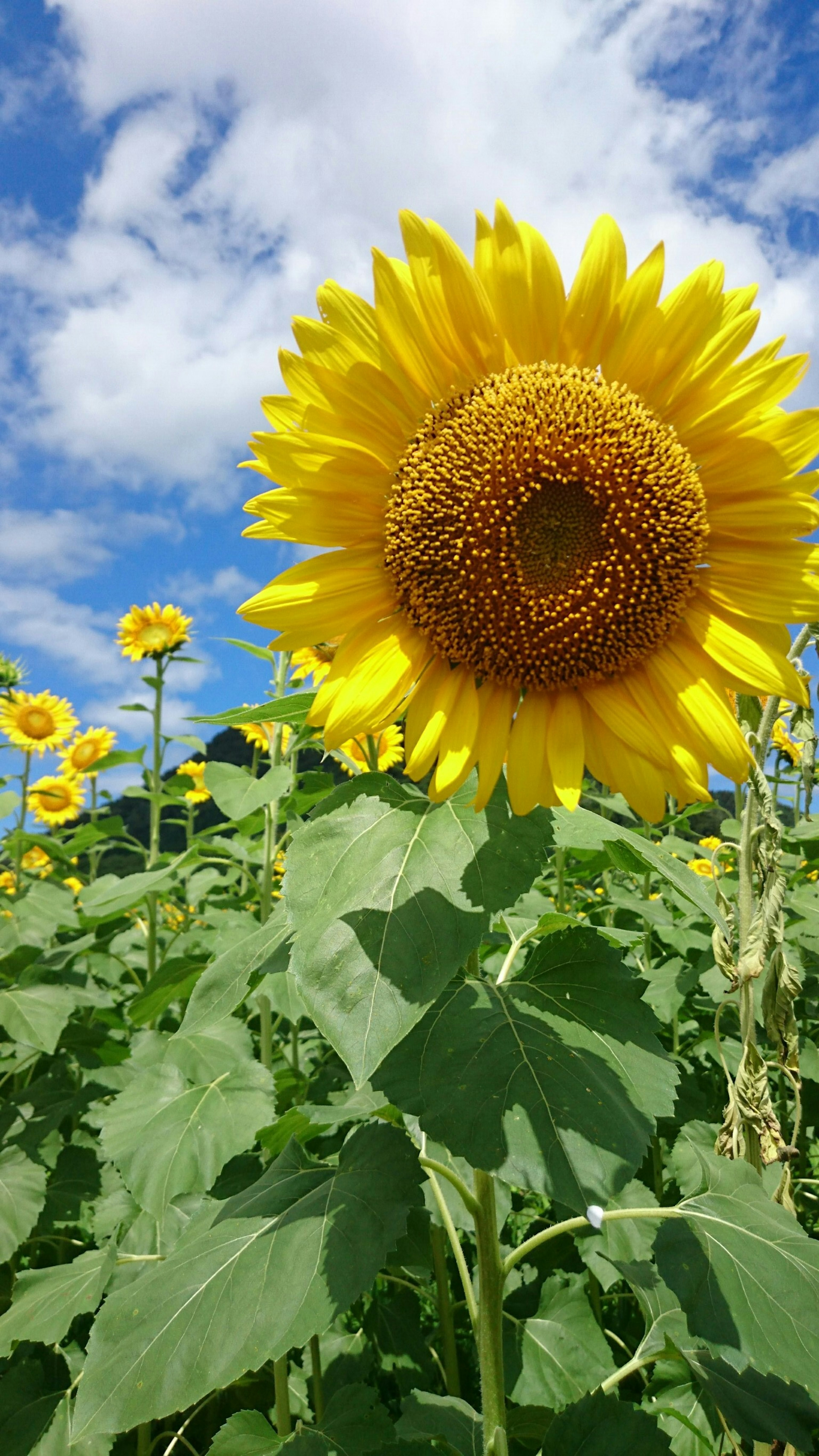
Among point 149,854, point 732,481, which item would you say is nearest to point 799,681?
point 732,481

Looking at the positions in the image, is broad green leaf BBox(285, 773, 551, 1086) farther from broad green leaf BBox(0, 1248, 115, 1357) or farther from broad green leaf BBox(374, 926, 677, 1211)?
broad green leaf BBox(0, 1248, 115, 1357)

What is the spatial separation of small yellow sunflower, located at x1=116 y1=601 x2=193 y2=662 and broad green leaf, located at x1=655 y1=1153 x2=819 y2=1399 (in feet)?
13.8

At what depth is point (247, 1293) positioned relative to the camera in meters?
1.56

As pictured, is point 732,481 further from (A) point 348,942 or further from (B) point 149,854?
(B) point 149,854

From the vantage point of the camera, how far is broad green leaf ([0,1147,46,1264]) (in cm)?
297

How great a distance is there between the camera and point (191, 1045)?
2.65 metres

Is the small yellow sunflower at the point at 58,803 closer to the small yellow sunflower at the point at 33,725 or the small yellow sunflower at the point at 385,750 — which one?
the small yellow sunflower at the point at 33,725

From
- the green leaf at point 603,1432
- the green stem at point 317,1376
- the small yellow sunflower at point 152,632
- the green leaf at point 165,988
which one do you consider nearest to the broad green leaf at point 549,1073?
the green leaf at point 603,1432

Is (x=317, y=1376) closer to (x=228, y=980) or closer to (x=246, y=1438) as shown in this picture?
(x=246, y=1438)

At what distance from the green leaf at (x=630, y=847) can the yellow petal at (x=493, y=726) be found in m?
0.16

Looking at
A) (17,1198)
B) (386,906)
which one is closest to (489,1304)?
(386,906)

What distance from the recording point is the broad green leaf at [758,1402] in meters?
1.68

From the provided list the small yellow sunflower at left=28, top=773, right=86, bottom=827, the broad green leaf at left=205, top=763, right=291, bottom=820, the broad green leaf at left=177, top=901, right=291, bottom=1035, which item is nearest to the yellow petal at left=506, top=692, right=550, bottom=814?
the broad green leaf at left=177, top=901, right=291, bottom=1035

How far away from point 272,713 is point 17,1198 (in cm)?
235
